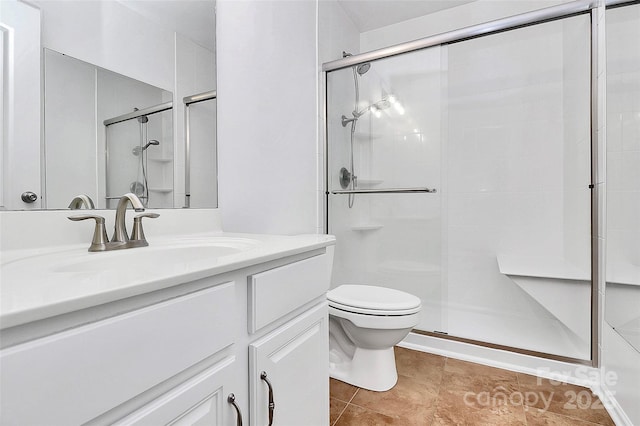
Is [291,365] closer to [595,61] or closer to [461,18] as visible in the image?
[595,61]

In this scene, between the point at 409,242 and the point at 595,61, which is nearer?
the point at 595,61

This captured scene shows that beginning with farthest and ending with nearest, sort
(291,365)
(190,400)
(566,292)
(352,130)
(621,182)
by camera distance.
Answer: (352,130)
(566,292)
(621,182)
(291,365)
(190,400)

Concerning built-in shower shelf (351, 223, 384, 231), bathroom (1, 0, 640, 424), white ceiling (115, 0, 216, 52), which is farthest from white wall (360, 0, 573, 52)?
white ceiling (115, 0, 216, 52)

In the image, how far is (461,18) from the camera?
222 cm

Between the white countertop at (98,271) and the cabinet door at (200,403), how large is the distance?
18cm

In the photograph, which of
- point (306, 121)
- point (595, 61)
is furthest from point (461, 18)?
point (306, 121)

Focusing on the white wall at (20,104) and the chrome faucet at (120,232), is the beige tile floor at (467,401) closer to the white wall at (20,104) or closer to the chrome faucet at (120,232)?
the chrome faucet at (120,232)

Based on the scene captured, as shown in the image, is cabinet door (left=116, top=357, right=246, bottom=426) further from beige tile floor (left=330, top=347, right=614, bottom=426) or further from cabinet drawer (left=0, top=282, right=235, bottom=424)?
beige tile floor (left=330, top=347, right=614, bottom=426)

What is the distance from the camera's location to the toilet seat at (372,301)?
1402mm

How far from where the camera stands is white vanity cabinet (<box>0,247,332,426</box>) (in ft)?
1.22

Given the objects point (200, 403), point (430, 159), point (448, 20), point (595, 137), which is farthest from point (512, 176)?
point (200, 403)

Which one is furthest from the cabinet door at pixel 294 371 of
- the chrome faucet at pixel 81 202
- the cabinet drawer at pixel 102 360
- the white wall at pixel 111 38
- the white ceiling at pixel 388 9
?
the white ceiling at pixel 388 9

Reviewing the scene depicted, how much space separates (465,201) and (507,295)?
65 centimetres

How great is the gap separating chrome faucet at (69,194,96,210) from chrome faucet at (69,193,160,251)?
3.3 inches
